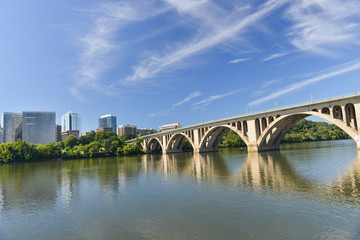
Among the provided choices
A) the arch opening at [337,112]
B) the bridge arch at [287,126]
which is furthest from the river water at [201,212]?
the arch opening at [337,112]

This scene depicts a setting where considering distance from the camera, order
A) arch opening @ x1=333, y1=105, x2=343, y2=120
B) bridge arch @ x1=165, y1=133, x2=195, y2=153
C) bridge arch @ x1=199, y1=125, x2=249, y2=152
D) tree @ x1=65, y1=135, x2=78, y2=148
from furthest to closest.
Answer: tree @ x1=65, y1=135, x2=78, y2=148 → bridge arch @ x1=165, y1=133, x2=195, y2=153 → bridge arch @ x1=199, y1=125, x2=249, y2=152 → arch opening @ x1=333, y1=105, x2=343, y2=120

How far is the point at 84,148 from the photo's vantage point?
11119cm

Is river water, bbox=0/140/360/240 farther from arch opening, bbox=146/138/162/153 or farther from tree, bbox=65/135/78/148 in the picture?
tree, bbox=65/135/78/148

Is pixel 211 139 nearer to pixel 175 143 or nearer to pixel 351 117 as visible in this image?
pixel 175 143

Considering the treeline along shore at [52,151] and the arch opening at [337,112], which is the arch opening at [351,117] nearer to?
the arch opening at [337,112]

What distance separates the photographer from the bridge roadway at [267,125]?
45.2 metres

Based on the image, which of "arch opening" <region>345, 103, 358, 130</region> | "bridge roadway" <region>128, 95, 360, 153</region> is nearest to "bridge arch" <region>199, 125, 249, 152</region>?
"bridge roadway" <region>128, 95, 360, 153</region>

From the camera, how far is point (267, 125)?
2431 inches

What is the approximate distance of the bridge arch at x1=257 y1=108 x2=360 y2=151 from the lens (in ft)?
148

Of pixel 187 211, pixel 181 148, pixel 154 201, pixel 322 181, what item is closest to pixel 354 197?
pixel 322 181

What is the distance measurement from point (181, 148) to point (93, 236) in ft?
341

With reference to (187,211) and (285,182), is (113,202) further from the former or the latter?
(285,182)

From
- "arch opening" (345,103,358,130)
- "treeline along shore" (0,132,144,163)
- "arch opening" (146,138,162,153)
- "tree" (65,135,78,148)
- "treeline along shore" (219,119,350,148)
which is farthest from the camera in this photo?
"tree" (65,135,78,148)

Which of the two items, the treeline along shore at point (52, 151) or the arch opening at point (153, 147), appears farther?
the arch opening at point (153, 147)
